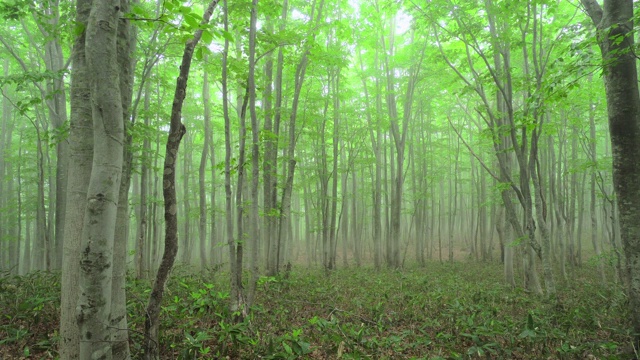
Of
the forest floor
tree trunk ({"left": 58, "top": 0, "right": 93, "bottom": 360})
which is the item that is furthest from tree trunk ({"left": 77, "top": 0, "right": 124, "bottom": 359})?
the forest floor

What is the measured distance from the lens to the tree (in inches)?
169

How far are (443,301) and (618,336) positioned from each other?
315 centimetres

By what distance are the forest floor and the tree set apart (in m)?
1.10

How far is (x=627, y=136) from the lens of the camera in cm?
439

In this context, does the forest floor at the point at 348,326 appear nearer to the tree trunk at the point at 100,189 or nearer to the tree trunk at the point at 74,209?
the tree trunk at the point at 74,209

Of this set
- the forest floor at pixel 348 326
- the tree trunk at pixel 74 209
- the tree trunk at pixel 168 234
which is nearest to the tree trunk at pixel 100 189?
the tree trunk at pixel 168 234

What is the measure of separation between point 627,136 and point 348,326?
4999 mm

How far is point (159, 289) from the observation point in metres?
3.22

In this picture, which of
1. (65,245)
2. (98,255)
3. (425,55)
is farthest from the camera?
(425,55)

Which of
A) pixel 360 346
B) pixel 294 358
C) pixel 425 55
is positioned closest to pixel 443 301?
pixel 360 346

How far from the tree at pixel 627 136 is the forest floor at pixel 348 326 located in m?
1.10

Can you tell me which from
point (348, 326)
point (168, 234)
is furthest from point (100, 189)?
→ point (348, 326)

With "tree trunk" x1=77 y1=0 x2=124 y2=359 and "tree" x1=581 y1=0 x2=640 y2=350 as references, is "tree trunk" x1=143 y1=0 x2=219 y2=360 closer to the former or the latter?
"tree trunk" x1=77 y1=0 x2=124 y2=359

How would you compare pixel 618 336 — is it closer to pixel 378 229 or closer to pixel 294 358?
pixel 294 358
